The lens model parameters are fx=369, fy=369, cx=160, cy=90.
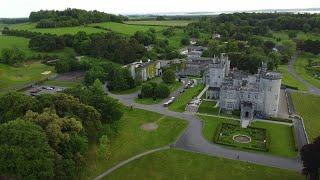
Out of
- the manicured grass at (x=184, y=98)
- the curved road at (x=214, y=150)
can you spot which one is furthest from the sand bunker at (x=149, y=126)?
the manicured grass at (x=184, y=98)

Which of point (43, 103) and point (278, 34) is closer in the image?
point (43, 103)

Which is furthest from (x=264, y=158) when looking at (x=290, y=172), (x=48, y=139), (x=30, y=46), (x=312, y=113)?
(x=30, y=46)

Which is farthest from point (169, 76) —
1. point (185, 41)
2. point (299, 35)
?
point (299, 35)

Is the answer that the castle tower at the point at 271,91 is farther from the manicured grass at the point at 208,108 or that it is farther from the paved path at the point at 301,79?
the paved path at the point at 301,79

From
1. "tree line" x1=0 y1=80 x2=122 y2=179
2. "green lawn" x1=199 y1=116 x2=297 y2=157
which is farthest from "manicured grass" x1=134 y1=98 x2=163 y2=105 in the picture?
"tree line" x1=0 y1=80 x2=122 y2=179

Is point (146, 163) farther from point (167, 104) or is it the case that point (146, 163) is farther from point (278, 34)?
point (278, 34)

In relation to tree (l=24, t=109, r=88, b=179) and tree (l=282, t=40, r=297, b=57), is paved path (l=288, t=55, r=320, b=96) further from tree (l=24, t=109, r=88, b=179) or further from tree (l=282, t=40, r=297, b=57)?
tree (l=24, t=109, r=88, b=179)

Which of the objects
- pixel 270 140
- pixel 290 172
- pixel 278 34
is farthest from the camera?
pixel 278 34

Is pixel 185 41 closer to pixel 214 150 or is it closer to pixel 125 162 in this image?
pixel 214 150
